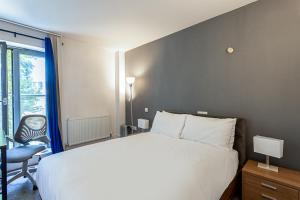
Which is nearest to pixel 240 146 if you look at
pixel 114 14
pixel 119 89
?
pixel 114 14

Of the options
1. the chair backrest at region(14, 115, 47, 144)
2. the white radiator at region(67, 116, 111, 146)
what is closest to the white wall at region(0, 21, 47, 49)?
the chair backrest at region(14, 115, 47, 144)

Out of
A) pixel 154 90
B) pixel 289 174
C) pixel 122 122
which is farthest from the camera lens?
pixel 122 122

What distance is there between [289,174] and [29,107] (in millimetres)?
4052

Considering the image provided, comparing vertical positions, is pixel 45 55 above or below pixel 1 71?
above

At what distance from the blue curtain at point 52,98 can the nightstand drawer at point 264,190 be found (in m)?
3.03

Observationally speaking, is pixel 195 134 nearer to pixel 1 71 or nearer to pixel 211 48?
pixel 211 48

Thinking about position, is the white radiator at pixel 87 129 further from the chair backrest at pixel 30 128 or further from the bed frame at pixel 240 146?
the bed frame at pixel 240 146

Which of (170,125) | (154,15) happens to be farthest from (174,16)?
(170,125)

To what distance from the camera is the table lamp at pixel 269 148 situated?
6.35 ft

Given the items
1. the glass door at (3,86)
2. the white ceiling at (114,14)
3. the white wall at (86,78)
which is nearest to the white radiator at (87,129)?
the white wall at (86,78)

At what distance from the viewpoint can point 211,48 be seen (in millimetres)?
2775

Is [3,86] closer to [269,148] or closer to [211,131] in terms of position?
[211,131]

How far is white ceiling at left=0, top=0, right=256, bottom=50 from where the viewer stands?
2.28 meters

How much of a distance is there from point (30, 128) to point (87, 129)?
1140 mm
